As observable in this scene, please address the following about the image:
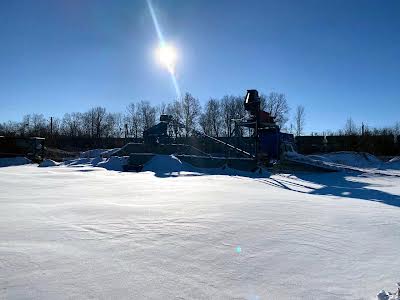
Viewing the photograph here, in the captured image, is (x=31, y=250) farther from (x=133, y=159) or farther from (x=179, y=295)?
(x=133, y=159)

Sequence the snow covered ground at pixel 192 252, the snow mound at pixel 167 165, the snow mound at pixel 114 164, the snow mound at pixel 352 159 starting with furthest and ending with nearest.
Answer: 1. the snow mound at pixel 352 159
2. the snow mound at pixel 114 164
3. the snow mound at pixel 167 165
4. the snow covered ground at pixel 192 252

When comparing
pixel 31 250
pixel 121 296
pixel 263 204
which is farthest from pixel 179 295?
pixel 263 204

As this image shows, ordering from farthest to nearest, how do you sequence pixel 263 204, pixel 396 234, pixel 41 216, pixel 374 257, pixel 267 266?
pixel 263 204
pixel 41 216
pixel 396 234
pixel 374 257
pixel 267 266

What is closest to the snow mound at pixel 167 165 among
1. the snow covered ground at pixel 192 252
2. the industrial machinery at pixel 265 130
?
the industrial machinery at pixel 265 130

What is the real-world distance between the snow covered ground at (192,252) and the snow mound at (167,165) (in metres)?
10.3

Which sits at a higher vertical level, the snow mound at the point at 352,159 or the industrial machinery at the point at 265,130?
the industrial machinery at the point at 265,130

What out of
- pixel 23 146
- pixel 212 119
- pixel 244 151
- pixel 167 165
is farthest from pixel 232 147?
pixel 212 119

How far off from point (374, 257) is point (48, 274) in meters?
3.08

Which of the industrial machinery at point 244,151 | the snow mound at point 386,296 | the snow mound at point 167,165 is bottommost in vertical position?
the snow mound at point 386,296

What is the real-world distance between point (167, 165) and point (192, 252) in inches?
533

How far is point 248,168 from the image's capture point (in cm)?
1714

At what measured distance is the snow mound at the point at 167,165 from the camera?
1656 centimetres

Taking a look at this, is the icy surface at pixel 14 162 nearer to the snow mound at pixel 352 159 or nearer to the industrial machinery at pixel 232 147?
the industrial machinery at pixel 232 147

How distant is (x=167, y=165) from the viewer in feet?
55.8
